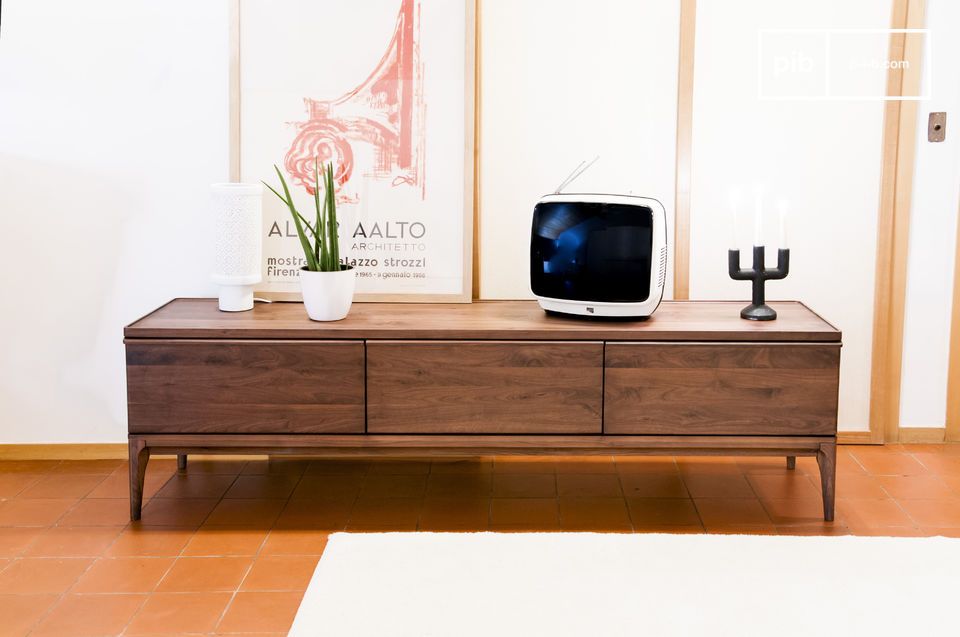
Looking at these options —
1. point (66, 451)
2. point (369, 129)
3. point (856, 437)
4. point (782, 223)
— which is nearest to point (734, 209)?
point (782, 223)

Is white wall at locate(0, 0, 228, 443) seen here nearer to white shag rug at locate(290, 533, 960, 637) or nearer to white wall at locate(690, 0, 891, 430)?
white shag rug at locate(290, 533, 960, 637)

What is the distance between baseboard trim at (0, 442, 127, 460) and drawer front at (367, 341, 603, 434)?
112 cm

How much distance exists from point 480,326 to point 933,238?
1704mm

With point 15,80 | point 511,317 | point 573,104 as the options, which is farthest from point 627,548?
point 15,80

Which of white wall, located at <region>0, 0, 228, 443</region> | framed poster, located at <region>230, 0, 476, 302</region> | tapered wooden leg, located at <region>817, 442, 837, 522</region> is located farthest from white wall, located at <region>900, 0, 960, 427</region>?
white wall, located at <region>0, 0, 228, 443</region>

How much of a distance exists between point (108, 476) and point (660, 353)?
73.3 inches

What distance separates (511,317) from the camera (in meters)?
3.32

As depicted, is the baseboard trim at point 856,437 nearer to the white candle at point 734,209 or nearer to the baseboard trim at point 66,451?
the white candle at point 734,209

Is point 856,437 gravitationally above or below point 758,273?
below

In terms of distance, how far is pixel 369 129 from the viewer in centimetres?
356

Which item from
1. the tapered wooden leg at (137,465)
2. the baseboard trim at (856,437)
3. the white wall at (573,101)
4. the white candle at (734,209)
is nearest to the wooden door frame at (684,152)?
the white wall at (573,101)

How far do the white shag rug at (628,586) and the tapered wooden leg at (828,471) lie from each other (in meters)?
0.16

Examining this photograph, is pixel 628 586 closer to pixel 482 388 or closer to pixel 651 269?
pixel 482 388

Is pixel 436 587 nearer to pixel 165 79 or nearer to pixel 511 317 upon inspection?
pixel 511 317
